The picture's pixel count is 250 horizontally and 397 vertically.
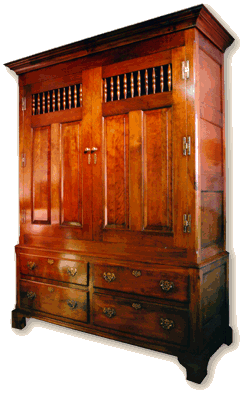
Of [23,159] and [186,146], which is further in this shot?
[23,159]

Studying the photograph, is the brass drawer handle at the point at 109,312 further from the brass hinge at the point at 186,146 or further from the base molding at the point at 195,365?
the brass hinge at the point at 186,146

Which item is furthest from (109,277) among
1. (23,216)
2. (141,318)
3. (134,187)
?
(23,216)

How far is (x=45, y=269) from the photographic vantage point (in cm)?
294

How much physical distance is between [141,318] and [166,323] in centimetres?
20

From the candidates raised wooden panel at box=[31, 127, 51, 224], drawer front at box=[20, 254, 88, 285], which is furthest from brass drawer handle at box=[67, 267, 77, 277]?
raised wooden panel at box=[31, 127, 51, 224]

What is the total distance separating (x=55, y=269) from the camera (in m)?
2.87

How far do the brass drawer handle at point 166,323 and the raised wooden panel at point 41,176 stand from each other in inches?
51.6

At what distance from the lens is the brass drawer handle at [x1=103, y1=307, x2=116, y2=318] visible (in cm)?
255

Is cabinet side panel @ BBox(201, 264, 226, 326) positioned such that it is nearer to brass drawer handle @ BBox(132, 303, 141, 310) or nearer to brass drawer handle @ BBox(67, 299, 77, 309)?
brass drawer handle @ BBox(132, 303, 141, 310)

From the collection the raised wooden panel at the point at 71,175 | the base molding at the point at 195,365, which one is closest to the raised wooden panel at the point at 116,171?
the raised wooden panel at the point at 71,175

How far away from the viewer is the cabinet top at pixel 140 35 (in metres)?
2.23

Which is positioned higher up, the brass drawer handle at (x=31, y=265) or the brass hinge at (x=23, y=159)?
the brass hinge at (x=23, y=159)

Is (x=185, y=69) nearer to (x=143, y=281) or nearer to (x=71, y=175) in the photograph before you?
(x=71, y=175)

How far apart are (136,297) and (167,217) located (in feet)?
2.09
